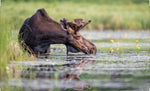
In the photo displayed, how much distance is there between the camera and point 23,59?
11.0 meters

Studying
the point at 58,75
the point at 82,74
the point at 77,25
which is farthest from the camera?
the point at 77,25

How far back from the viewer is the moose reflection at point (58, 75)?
747cm

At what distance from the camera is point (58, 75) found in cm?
850

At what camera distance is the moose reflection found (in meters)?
7.47

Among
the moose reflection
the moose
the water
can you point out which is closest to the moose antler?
the moose

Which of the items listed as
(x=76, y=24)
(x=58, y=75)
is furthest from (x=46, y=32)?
(x=58, y=75)

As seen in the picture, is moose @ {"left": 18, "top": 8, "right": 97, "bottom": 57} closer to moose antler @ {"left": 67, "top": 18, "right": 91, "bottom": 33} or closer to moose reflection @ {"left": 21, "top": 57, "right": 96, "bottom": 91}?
moose antler @ {"left": 67, "top": 18, "right": 91, "bottom": 33}

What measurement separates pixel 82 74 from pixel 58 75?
2.02ft

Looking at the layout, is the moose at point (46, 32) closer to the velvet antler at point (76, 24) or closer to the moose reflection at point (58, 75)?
the velvet antler at point (76, 24)

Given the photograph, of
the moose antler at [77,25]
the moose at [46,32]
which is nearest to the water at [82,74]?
the moose at [46,32]

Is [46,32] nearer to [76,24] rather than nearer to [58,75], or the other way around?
[76,24]

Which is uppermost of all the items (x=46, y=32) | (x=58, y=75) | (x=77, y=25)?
(x=77, y=25)

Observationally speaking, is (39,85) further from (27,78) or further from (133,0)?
(133,0)

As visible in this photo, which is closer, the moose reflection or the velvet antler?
the moose reflection
